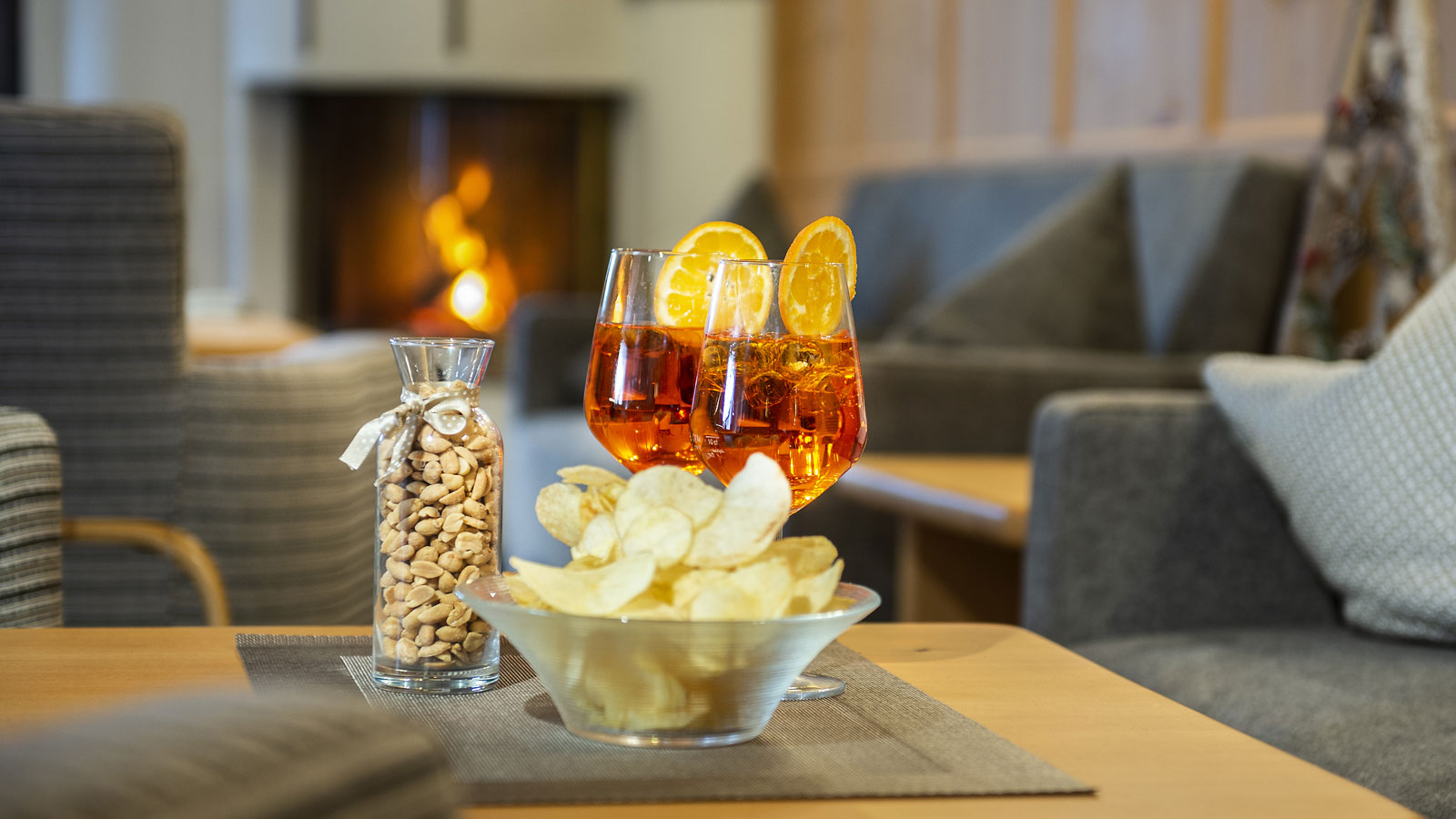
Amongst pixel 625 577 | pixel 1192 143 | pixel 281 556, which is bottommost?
pixel 281 556

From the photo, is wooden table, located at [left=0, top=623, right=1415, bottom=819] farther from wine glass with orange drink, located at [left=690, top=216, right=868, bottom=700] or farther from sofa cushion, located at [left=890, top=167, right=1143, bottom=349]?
sofa cushion, located at [left=890, top=167, right=1143, bottom=349]

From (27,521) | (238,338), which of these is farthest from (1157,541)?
(238,338)

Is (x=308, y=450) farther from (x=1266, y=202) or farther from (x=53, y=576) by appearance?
(x=1266, y=202)

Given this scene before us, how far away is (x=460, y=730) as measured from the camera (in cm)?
64

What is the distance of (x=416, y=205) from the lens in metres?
5.01

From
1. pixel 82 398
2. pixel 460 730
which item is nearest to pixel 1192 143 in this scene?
pixel 82 398

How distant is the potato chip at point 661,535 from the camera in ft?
2.05

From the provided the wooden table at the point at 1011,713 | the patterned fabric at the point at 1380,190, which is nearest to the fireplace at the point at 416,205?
the patterned fabric at the point at 1380,190

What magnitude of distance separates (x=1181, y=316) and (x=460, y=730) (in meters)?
2.03

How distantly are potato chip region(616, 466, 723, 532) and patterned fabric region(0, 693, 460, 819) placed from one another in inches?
12.0

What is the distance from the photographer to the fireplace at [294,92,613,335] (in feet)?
16.4

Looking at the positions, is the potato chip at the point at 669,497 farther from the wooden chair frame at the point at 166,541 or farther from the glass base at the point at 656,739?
the wooden chair frame at the point at 166,541

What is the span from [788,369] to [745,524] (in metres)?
0.14

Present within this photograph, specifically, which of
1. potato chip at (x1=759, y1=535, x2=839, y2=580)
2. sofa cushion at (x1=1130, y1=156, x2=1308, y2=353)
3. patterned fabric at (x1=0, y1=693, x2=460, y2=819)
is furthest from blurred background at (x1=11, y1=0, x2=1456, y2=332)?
patterned fabric at (x1=0, y1=693, x2=460, y2=819)
